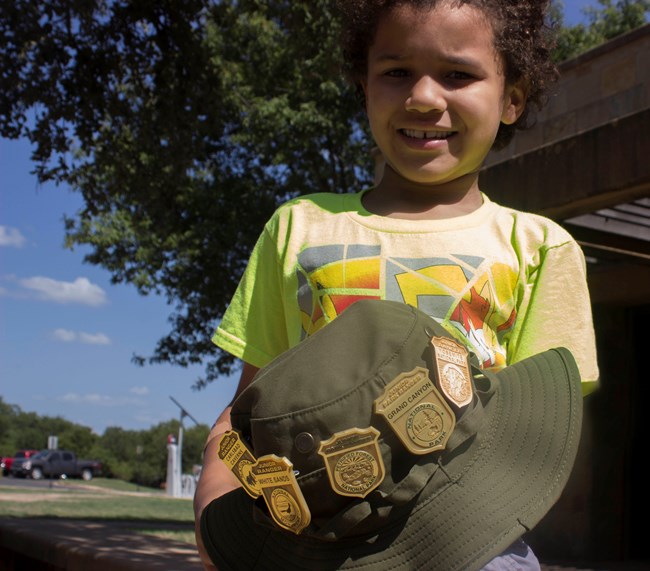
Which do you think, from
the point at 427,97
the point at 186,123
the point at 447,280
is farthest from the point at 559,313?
the point at 186,123

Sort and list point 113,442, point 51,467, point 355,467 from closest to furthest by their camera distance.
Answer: point 355,467
point 51,467
point 113,442

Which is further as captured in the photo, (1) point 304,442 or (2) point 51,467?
(2) point 51,467

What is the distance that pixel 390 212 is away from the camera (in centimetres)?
164

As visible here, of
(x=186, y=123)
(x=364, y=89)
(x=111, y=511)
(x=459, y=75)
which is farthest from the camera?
(x=111, y=511)

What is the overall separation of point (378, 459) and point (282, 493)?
133 mm

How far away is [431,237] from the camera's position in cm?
155

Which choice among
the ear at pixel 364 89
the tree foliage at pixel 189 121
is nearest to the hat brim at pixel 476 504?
the ear at pixel 364 89

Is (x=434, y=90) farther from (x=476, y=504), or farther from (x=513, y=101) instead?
(x=476, y=504)

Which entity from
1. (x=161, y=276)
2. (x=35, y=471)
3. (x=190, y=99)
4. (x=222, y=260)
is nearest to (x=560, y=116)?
(x=190, y=99)

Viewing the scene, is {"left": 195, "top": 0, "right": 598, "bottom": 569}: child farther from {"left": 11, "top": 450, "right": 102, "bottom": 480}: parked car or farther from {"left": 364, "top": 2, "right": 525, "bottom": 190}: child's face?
{"left": 11, "top": 450, "right": 102, "bottom": 480}: parked car

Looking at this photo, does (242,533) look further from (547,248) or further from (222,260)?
(222,260)

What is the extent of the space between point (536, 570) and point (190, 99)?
825 cm

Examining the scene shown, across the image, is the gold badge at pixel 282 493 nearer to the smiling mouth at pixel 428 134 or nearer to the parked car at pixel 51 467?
the smiling mouth at pixel 428 134

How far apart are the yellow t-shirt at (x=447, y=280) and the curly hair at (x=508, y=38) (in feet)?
0.97
